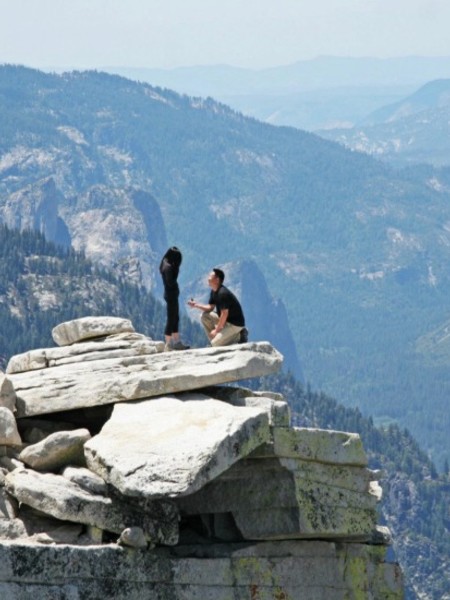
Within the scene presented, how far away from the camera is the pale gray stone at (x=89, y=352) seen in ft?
140

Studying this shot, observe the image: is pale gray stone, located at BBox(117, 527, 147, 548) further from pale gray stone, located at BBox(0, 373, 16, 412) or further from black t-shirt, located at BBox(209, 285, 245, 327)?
black t-shirt, located at BBox(209, 285, 245, 327)

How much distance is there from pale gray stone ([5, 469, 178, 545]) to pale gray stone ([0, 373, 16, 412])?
3417 millimetres

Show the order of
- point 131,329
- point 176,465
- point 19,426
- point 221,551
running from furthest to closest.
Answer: point 131,329, point 19,426, point 221,551, point 176,465

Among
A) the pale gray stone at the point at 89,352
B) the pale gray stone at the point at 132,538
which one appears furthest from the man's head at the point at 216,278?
the pale gray stone at the point at 132,538

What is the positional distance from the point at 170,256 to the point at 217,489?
26.8 ft

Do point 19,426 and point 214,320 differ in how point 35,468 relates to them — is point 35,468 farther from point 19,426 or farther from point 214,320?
point 214,320

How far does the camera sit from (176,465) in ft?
113

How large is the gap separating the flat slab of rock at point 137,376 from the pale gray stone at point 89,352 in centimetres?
80

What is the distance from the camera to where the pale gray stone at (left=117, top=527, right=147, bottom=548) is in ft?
115

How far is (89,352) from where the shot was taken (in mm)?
43000

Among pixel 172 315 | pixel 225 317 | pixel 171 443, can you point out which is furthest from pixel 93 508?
pixel 172 315

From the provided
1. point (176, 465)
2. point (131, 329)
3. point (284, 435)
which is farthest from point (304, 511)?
point (131, 329)

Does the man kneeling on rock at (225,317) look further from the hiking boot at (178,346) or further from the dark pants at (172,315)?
the dark pants at (172,315)

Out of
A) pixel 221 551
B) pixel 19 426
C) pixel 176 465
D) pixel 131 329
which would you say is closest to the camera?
pixel 176 465
